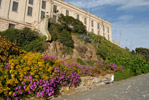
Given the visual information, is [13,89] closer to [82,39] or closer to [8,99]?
[8,99]

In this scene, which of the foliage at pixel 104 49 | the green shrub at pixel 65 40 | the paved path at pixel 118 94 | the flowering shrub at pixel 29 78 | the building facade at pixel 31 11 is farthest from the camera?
the building facade at pixel 31 11

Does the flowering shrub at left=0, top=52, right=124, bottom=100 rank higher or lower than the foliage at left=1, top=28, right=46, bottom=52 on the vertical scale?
lower

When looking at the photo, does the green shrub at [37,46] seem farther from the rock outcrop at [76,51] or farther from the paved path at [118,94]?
the paved path at [118,94]

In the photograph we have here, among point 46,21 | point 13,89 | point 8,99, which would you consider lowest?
point 8,99

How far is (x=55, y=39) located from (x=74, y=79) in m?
11.8

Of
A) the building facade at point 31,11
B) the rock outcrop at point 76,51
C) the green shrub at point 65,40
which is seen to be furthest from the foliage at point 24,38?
the building facade at point 31,11

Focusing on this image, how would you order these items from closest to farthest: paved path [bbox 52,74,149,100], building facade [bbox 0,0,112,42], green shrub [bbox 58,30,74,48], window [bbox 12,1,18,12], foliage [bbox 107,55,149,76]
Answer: paved path [bbox 52,74,149,100] < foliage [bbox 107,55,149,76] < green shrub [bbox 58,30,74,48] < building facade [bbox 0,0,112,42] < window [bbox 12,1,18,12]

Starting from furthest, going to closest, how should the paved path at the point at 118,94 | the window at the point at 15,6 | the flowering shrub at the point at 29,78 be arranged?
the window at the point at 15,6
the paved path at the point at 118,94
the flowering shrub at the point at 29,78

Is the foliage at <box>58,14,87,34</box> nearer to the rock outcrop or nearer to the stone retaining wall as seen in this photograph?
the rock outcrop

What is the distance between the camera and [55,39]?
54.0 ft

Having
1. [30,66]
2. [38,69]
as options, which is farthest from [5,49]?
[38,69]

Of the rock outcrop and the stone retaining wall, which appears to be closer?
the stone retaining wall

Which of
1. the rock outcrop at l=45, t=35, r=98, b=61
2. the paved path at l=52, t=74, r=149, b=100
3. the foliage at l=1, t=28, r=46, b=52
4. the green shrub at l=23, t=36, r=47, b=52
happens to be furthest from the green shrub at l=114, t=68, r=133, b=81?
the foliage at l=1, t=28, r=46, b=52

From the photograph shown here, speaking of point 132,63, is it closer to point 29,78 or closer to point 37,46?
point 29,78
